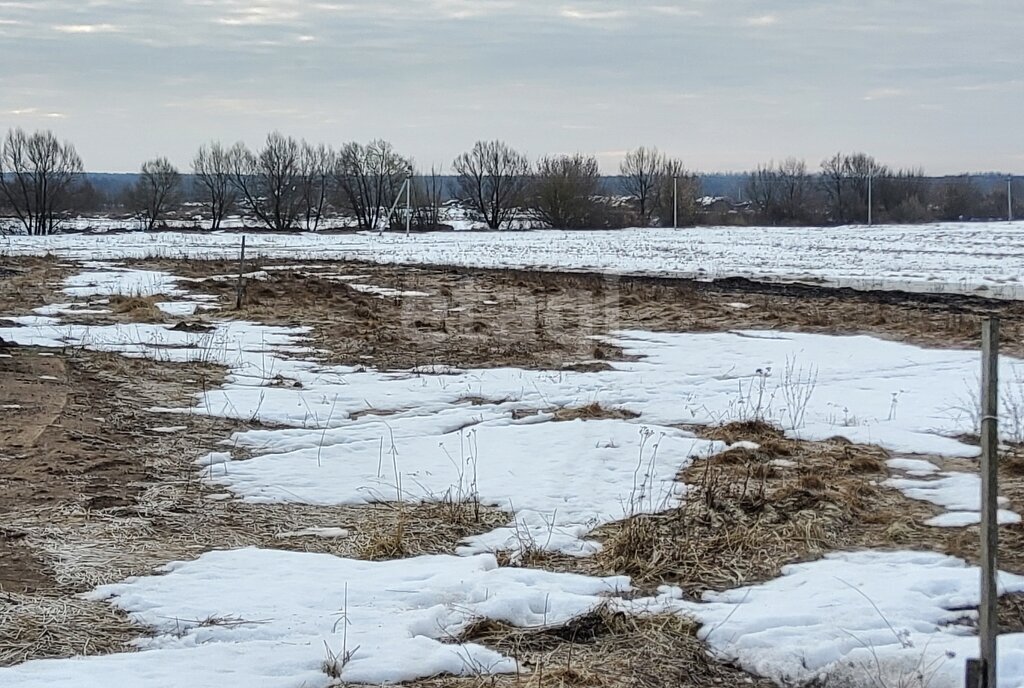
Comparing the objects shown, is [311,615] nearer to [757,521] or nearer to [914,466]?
[757,521]

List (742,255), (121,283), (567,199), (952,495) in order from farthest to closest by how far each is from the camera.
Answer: (567,199), (742,255), (121,283), (952,495)

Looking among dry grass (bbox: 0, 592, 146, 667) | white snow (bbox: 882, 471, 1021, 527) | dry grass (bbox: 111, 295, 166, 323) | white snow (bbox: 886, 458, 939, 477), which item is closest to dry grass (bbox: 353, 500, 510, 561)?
dry grass (bbox: 0, 592, 146, 667)

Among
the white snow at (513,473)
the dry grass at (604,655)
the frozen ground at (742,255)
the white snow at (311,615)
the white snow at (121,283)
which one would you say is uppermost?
the frozen ground at (742,255)

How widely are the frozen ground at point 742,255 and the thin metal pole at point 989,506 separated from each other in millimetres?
21159

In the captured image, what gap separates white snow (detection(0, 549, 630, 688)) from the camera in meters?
4.47

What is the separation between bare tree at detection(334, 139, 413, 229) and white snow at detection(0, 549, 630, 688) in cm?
8124

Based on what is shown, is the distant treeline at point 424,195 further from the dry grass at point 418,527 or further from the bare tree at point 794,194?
the dry grass at point 418,527

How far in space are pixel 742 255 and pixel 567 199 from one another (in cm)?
3827

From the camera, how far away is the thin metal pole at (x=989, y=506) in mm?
3588

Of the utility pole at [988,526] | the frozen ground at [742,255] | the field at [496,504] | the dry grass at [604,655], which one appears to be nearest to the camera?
the utility pole at [988,526]

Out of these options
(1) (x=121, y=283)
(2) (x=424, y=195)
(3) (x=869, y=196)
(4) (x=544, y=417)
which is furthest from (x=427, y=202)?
(4) (x=544, y=417)

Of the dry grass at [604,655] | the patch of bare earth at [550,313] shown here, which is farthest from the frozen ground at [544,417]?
the dry grass at [604,655]

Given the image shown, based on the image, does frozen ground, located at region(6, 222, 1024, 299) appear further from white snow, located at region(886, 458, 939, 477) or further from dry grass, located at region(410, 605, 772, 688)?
dry grass, located at region(410, 605, 772, 688)

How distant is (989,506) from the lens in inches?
145
